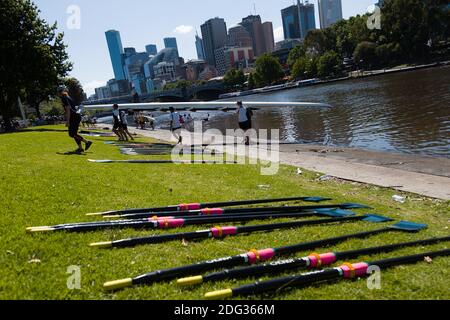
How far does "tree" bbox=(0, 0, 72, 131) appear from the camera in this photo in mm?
32031

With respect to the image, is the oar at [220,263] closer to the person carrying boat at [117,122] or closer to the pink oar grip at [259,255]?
the pink oar grip at [259,255]

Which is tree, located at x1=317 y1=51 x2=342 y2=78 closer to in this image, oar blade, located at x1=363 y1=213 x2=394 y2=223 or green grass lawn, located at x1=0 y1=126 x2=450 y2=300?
green grass lawn, located at x1=0 y1=126 x2=450 y2=300

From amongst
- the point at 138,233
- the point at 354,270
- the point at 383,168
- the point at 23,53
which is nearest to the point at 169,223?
the point at 138,233

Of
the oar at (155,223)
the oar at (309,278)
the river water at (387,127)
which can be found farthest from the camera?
the river water at (387,127)

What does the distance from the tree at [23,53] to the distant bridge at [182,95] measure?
92.1 metres

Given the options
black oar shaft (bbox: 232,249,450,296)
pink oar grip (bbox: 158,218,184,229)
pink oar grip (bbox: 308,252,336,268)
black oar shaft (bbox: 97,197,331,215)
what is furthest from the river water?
pink oar grip (bbox: 158,218,184,229)

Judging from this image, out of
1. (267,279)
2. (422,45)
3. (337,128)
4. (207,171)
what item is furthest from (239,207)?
(422,45)

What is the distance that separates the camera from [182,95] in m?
138

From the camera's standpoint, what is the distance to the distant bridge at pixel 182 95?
133625 mm

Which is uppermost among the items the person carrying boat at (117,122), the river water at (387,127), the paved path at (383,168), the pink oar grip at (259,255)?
the person carrying boat at (117,122)

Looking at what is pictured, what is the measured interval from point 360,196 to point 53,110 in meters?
107

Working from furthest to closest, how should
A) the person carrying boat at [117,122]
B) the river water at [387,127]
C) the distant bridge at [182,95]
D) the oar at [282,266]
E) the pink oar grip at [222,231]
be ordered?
the distant bridge at [182,95] < the person carrying boat at [117,122] < the river water at [387,127] < the pink oar grip at [222,231] < the oar at [282,266]

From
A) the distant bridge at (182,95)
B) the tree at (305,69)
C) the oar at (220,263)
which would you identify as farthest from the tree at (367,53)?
the oar at (220,263)

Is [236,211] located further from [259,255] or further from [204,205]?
[259,255]
